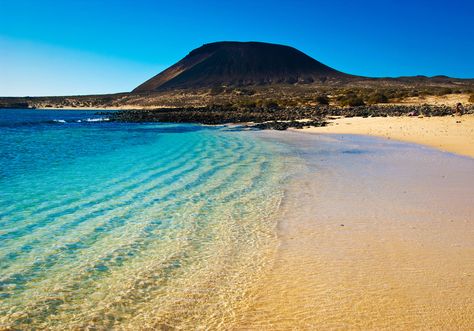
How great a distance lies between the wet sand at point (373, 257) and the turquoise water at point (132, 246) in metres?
0.41

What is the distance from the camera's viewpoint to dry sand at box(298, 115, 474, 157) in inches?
721

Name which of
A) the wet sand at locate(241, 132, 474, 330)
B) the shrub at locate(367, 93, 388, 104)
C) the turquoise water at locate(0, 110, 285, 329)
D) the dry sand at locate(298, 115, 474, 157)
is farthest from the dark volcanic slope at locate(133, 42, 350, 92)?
the wet sand at locate(241, 132, 474, 330)

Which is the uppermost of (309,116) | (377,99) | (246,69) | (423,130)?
(246,69)

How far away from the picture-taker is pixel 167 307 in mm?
4074

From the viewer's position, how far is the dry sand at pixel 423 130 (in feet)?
60.1

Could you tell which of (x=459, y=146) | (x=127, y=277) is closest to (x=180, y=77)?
(x=459, y=146)

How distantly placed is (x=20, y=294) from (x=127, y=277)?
44.7 inches

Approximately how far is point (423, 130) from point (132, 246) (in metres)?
22.3

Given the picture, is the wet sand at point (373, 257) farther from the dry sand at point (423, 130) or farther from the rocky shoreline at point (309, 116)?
the rocky shoreline at point (309, 116)

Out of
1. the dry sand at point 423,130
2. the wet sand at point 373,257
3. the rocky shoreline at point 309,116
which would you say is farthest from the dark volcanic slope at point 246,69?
the wet sand at point 373,257

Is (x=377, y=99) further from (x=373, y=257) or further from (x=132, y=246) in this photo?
(x=132, y=246)

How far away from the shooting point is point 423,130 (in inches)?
942

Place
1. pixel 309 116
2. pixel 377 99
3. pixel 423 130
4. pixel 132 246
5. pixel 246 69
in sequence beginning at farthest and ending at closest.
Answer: pixel 246 69 → pixel 377 99 → pixel 309 116 → pixel 423 130 → pixel 132 246

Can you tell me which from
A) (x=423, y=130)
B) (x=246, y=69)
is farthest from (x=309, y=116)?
(x=246, y=69)
